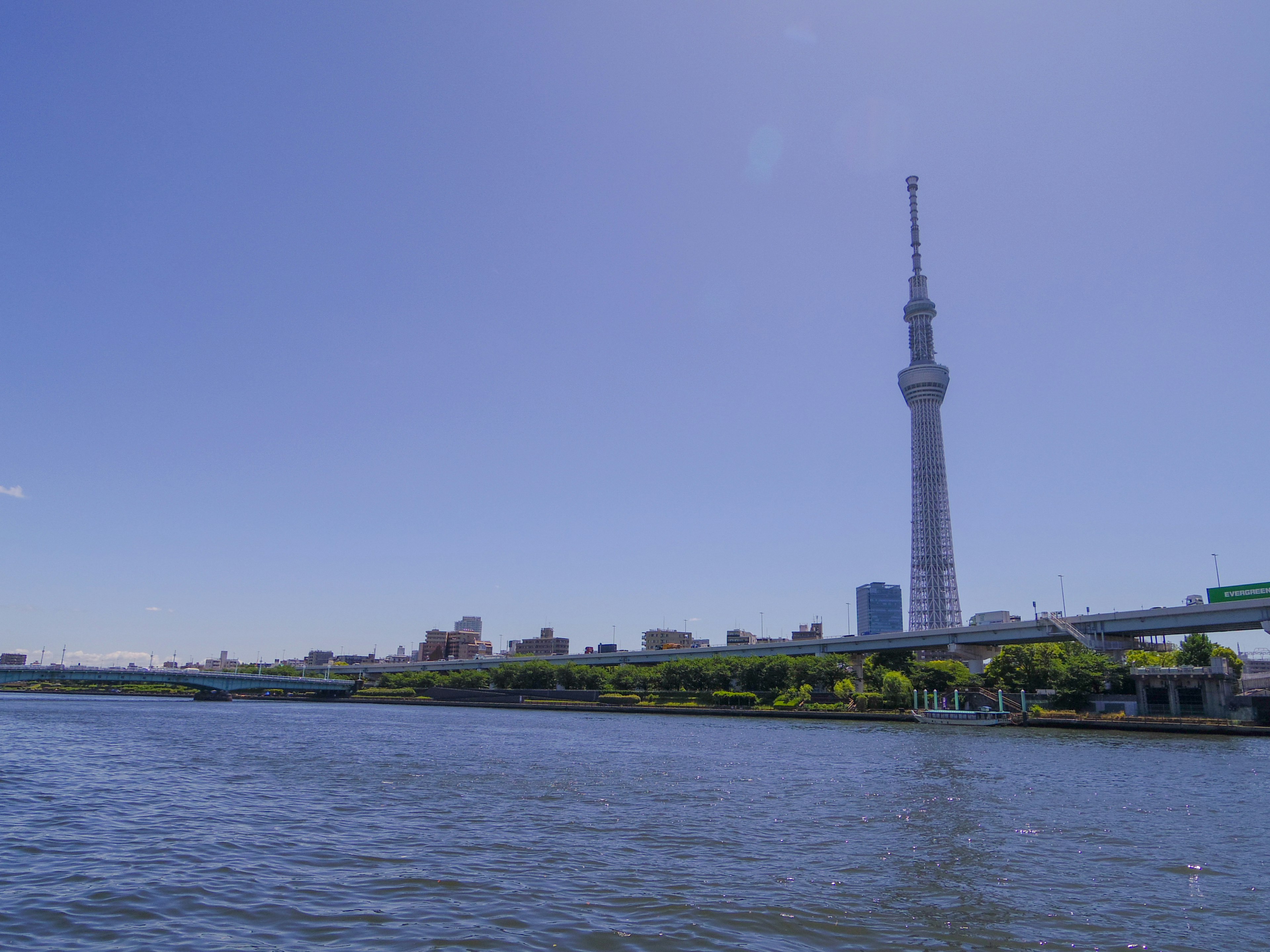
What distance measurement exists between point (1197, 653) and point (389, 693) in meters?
156

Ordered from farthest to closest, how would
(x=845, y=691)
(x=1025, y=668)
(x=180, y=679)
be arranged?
1. (x=180, y=679)
2. (x=845, y=691)
3. (x=1025, y=668)

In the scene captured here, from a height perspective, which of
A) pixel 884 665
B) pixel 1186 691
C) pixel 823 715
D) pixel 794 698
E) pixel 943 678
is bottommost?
pixel 823 715

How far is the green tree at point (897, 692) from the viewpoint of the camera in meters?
116

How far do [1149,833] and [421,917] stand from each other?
26992 mm

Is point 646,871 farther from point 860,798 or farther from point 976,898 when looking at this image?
point 860,798

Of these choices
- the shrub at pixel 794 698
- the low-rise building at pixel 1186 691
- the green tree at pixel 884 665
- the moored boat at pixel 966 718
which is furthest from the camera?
the green tree at pixel 884 665

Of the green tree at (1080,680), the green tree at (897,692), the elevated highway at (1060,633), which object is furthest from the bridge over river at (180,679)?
the green tree at (1080,680)

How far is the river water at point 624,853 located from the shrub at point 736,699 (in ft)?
271

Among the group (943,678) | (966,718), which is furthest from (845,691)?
(966,718)

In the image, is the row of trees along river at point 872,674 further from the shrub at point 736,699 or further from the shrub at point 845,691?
the shrub at point 736,699

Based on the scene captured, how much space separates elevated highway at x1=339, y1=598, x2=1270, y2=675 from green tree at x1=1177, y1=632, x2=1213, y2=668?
2244 millimetres

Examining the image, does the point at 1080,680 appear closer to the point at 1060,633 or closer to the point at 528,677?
the point at 1060,633

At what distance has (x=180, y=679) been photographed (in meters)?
165

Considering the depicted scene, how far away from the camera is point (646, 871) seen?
74.1 ft
